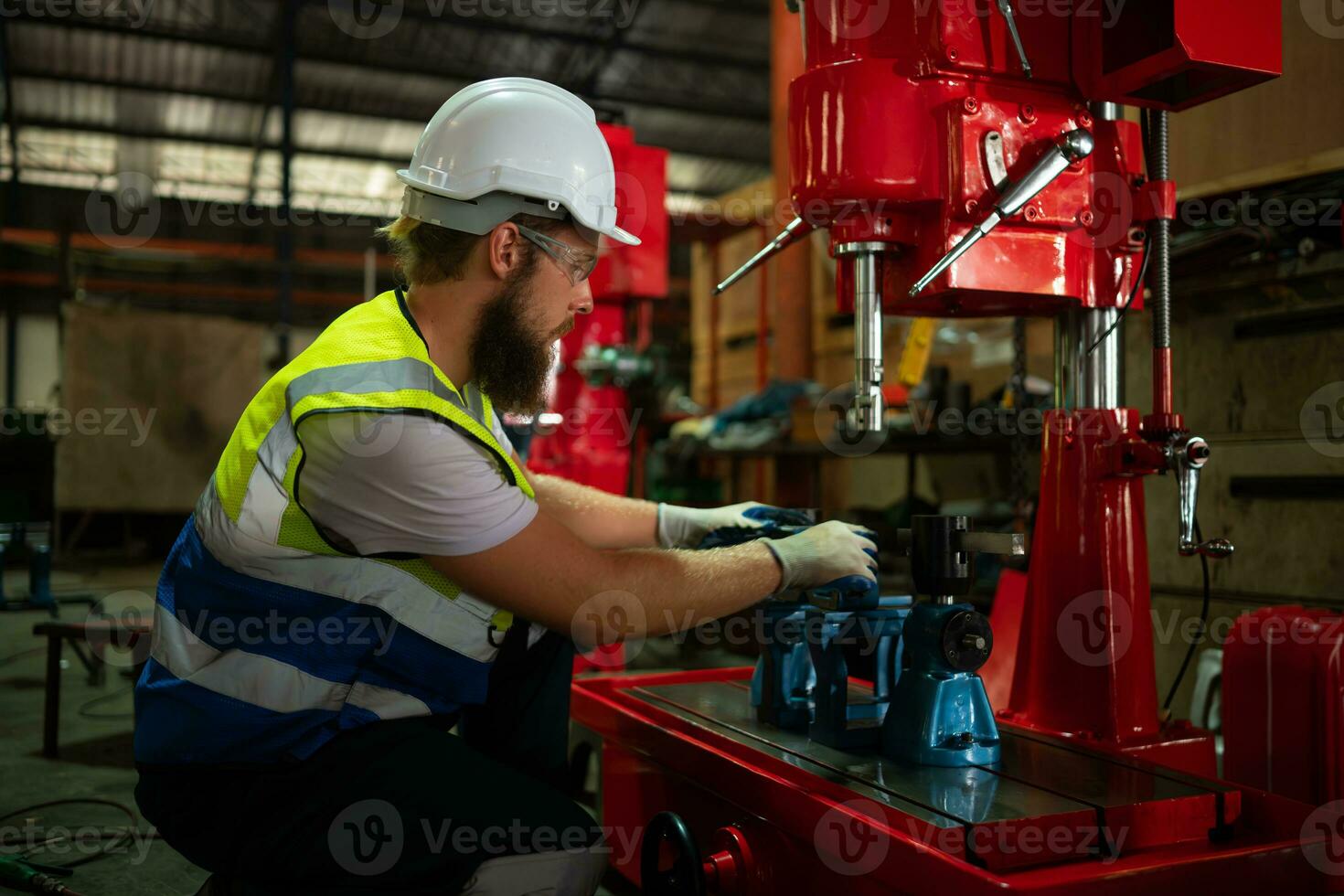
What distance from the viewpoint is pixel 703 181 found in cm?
1334

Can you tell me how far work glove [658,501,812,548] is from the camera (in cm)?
155

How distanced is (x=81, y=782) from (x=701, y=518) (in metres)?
1.67

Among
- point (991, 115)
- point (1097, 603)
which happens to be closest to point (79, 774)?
point (1097, 603)

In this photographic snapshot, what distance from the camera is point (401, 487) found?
1115 mm

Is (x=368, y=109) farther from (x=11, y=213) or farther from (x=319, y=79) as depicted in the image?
(x=11, y=213)

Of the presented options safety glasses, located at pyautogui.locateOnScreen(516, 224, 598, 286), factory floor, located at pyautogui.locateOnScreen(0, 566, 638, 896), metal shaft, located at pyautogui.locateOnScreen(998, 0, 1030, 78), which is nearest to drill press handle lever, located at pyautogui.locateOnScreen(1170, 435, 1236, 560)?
metal shaft, located at pyautogui.locateOnScreen(998, 0, 1030, 78)

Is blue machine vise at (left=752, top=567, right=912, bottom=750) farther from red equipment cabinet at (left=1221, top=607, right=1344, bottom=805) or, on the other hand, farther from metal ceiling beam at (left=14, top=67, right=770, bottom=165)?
metal ceiling beam at (left=14, top=67, right=770, bottom=165)

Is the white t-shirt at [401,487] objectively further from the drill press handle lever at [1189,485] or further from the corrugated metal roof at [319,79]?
the corrugated metal roof at [319,79]

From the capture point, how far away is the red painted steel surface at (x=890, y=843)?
94cm

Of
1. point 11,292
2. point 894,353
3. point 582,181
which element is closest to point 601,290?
point 894,353

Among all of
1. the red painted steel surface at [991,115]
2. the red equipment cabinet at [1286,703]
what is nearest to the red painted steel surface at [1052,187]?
the red painted steel surface at [991,115]

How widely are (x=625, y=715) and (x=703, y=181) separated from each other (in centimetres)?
1246

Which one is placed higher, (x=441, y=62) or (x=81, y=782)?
(x=441, y=62)

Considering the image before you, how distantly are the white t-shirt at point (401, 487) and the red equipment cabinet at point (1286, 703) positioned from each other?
109 centimetres
